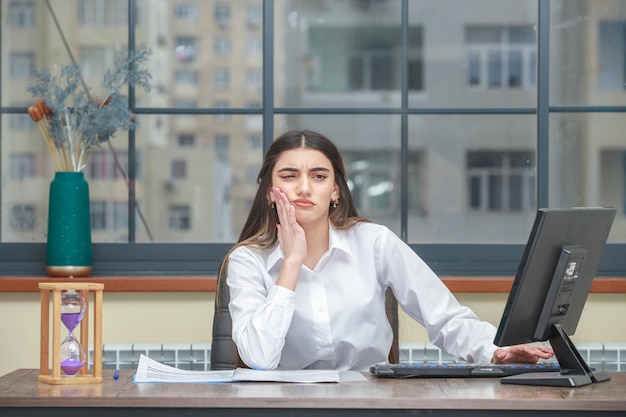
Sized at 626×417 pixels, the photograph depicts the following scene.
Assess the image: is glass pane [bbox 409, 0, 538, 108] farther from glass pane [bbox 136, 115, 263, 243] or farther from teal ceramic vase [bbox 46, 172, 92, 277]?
teal ceramic vase [bbox 46, 172, 92, 277]

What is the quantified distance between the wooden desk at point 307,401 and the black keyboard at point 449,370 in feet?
0.55

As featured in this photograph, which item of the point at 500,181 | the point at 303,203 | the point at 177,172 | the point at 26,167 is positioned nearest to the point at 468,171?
the point at 500,181

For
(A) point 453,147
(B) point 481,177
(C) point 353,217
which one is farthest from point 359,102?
(C) point 353,217

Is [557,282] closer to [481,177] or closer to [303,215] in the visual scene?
[303,215]

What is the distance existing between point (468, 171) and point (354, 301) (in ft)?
73.0

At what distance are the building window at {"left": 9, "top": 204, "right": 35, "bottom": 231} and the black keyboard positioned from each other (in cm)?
210

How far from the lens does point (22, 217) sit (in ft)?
14.1

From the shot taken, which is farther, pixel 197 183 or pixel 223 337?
pixel 197 183

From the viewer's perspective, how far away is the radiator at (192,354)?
350cm

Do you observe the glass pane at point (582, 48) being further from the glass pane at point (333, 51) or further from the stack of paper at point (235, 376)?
the glass pane at point (333, 51)

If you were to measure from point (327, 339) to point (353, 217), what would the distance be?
0.36 meters

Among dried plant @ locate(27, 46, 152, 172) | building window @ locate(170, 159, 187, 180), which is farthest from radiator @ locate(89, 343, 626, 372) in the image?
building window @ locate(170, 159, 187, 180)

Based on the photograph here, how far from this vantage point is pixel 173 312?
355 centimetres

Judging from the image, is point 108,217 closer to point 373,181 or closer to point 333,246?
point 333,246
